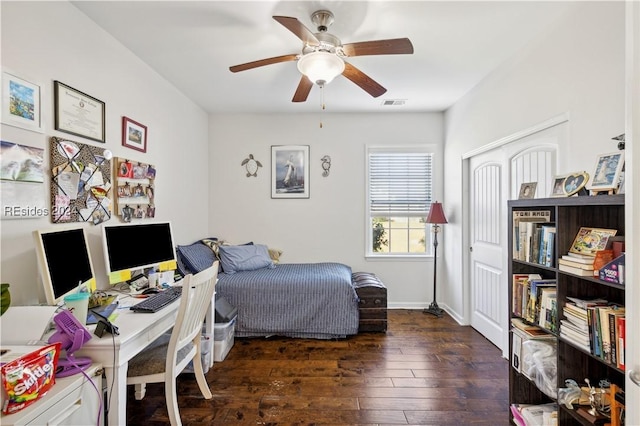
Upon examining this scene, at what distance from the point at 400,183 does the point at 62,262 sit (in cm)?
366

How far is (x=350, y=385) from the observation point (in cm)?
232

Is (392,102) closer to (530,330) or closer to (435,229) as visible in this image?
(435,229)

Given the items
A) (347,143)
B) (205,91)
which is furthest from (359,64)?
(205,91)

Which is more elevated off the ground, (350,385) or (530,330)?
(530,330)

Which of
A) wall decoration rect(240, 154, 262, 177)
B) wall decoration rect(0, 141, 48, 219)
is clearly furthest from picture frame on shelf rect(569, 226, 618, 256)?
wall decoration rect(240, 154, 262, 177)

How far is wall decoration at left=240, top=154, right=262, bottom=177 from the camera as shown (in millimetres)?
4152

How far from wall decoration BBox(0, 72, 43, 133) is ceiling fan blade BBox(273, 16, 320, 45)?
1.39 meters

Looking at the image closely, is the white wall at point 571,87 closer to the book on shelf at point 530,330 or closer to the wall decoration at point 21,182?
the book on shelf at point 530,330

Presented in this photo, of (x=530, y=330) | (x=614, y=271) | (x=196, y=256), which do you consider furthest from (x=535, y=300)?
(x=196, y=256)

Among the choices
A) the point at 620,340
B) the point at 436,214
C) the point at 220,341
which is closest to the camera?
the point at 620,340

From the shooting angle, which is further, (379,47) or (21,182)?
(379,47)

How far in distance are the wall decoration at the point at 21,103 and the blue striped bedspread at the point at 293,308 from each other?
203 cm

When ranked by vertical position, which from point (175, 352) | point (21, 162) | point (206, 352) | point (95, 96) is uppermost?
point (95, 96)

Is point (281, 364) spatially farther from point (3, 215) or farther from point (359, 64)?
point (359, 64)
